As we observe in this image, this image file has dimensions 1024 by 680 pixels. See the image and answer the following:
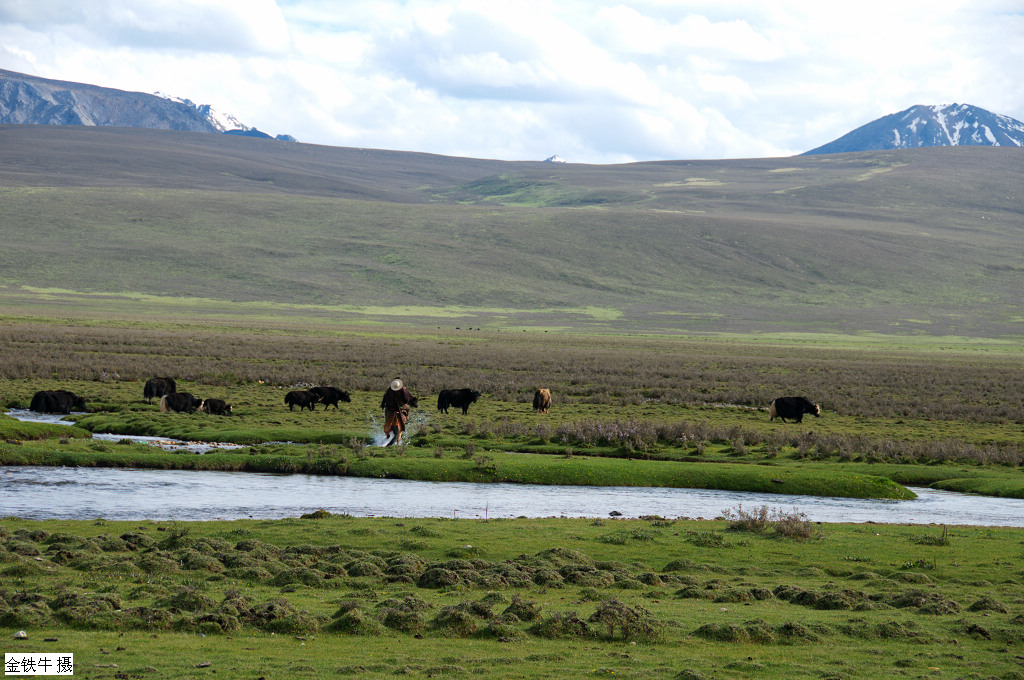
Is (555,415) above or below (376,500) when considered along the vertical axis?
above

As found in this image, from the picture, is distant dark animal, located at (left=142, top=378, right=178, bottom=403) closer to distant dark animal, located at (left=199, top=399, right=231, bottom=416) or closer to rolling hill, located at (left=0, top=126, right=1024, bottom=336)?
distant dark animal, located at (left=199, top=399, right=231, bottom=416)

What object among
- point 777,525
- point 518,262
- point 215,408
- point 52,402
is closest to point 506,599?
point 777,525

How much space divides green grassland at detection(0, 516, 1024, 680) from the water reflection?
235 cm

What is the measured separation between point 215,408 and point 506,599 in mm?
23697

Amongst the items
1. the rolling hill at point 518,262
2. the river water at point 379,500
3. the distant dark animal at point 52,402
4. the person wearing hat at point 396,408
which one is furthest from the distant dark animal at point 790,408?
the rolling hill at point 518,262

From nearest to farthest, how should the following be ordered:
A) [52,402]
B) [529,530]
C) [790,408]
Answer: [529,530], [52,402], [790,408]

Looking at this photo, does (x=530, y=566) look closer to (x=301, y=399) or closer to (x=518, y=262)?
(x=301, y=399)

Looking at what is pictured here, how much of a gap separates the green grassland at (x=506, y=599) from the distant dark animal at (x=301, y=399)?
18.4 metres

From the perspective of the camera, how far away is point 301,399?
36375 millimetres

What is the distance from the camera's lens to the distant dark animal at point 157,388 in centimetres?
3612

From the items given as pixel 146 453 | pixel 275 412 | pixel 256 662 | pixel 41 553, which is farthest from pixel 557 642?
pixel 275 412

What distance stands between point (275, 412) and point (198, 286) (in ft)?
331

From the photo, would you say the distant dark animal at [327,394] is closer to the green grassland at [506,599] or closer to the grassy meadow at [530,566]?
the grassy meadow at [530,566]

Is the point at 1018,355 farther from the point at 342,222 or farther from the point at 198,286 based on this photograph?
the point at 342,222
